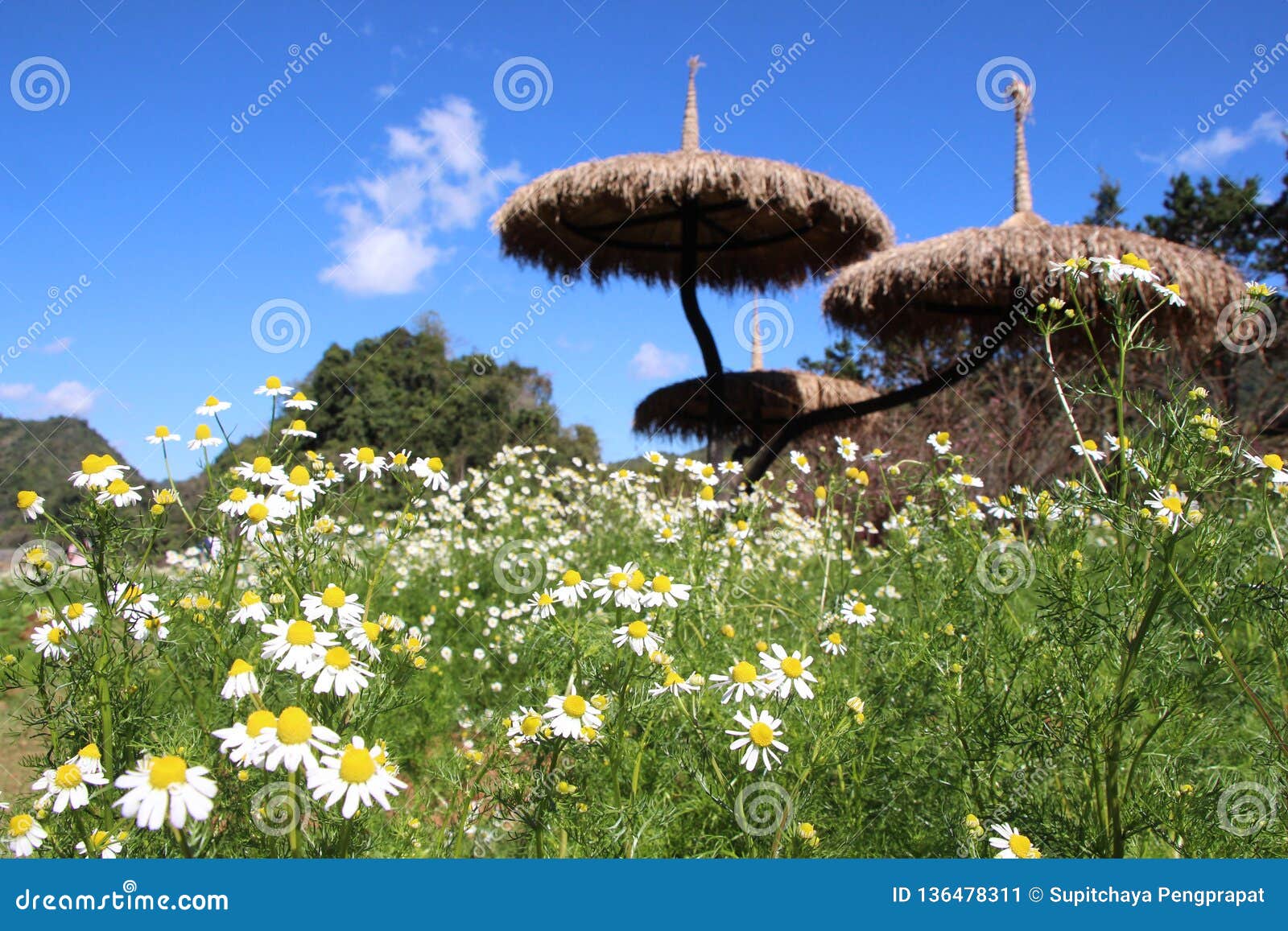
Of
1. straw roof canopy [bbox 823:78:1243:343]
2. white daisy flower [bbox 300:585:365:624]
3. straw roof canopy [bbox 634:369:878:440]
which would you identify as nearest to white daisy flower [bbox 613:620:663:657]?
white daisy flower [bbox 300:585:365:624]

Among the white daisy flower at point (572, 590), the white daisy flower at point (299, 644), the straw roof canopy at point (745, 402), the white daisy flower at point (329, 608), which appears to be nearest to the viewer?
the white daisy flower at point (299, 644)

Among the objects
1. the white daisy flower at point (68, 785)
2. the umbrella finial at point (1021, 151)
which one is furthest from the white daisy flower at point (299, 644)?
the umbrella finial at point (1021, 151)

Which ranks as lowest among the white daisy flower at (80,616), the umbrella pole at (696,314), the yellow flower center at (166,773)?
the yellow flower center at (166,773)

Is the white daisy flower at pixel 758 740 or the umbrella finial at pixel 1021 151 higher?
the umbrella finial at pixel 1021 151

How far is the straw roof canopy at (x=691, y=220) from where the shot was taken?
536 cm

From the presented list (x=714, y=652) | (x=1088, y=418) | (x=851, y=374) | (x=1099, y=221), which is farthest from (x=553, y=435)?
(x=714, y=652)

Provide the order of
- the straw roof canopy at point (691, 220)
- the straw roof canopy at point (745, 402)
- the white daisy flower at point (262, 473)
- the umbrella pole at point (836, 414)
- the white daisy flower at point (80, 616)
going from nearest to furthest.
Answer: the white daisy flower at point (80, 616)
the white daisy flower at point (262, 473)
the straw roof canopy at point (691, 220)
the umbrella pole at point (836, 414)
the straw roof canopy at point (745, 402)

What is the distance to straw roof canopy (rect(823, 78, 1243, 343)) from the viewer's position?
486 cm

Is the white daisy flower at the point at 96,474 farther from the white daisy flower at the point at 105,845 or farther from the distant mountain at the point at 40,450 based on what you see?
the distant mountain at the point at 40,450

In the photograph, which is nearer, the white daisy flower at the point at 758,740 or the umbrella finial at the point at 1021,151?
the white daisy flower at the point at 758,740

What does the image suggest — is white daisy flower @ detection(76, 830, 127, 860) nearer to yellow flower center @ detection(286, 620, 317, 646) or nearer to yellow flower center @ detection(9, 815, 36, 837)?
yellow flower center @ detection(9, 815, 36, 837)

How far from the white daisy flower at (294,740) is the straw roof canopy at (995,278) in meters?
4.52

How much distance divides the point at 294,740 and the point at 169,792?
0.13 metres

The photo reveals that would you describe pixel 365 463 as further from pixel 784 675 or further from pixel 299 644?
pixel 784 675
